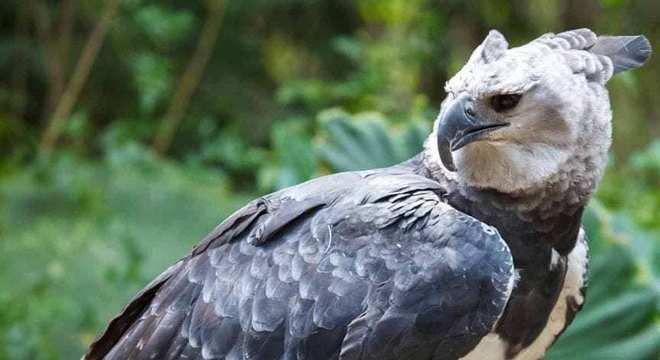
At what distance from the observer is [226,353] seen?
1.78 metres

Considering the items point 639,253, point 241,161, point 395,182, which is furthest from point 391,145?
point 241,161

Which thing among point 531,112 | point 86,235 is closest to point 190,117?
point 86,235

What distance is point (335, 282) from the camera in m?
1.70

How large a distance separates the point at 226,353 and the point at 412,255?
0.37m

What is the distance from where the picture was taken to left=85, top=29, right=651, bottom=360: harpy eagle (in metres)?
1.62

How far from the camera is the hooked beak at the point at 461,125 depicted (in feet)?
5.32

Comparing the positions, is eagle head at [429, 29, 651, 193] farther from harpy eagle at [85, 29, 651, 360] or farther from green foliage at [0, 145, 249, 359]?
green foliage at [0, 145, 249, 359]

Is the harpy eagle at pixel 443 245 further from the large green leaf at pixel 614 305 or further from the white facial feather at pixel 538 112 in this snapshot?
the large green leaf at pixel 614 305

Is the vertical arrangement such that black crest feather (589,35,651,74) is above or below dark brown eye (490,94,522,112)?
below

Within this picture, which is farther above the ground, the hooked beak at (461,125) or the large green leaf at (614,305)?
the hooked beak at (461,125)

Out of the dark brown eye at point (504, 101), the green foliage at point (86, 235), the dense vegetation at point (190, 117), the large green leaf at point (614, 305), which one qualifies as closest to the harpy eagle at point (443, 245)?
the dark brown eye at point (504, 101)

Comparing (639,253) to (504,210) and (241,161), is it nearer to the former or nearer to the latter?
(504,210)

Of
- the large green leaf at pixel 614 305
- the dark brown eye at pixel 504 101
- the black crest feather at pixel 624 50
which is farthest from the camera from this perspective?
the large green leaf at pixel 614 305

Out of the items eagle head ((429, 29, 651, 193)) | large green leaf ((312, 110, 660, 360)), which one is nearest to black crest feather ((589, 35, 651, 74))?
eagle head ((429, 29, 651, 193))
